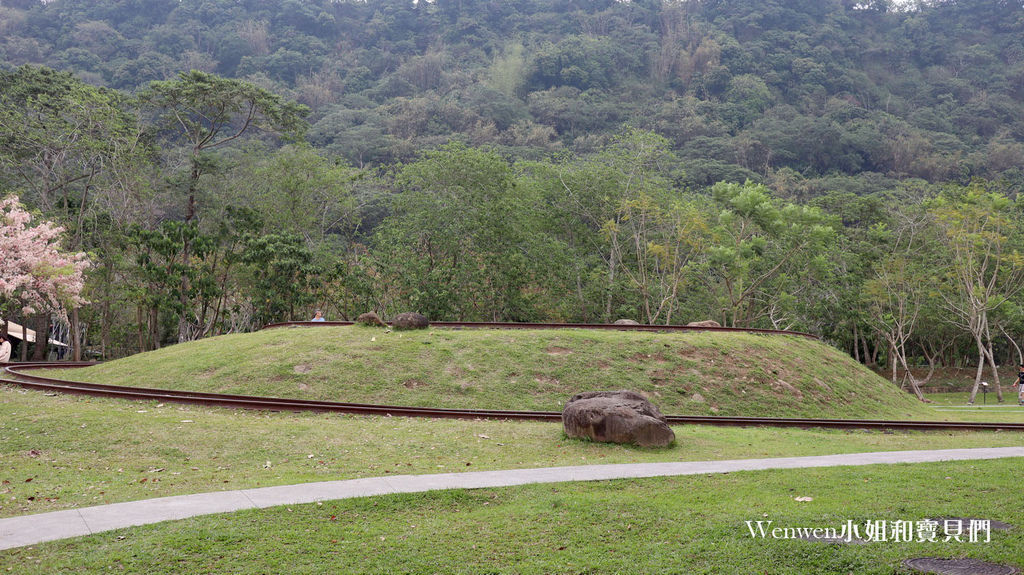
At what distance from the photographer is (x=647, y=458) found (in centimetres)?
1080

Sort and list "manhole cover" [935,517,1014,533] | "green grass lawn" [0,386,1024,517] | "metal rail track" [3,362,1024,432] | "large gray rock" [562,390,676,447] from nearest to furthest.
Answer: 1. "manhole cover" [935,517,1014,533]
2. "green grass lawn" [0,386,1024,517]
3. "large gray rock" [562,390,676,447]
4. "metal rail track" [3,362,1024,432]

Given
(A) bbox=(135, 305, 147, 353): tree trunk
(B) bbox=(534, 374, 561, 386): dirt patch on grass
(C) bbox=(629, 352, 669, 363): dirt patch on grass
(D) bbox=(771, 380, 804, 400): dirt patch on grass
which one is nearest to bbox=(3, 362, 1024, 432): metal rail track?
(B) bbox=(534, 374, 561, 386): dirt patch on grass

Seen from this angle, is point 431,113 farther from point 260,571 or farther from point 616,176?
point 260,571

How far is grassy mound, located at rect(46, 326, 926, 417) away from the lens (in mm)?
17250

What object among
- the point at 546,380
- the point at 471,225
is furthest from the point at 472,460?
the point at 471,225

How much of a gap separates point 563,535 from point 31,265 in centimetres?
2571

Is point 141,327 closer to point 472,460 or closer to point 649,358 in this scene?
point 649,358

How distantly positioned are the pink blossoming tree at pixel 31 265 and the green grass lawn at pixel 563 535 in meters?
21.4

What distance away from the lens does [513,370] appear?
18.3 m

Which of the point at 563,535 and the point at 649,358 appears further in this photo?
the point at 649,358

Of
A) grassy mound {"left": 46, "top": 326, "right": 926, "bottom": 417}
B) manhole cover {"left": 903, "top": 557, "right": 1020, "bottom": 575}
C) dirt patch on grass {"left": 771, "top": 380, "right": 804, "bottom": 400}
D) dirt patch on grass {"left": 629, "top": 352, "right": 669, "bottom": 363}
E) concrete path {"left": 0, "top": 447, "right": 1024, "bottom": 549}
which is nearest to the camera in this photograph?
manhole cover {"left": 903, "top": 557, "right": 1020, "bottom": 575}

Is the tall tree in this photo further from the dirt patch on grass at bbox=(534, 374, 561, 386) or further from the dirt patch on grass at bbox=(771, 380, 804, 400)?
the dirt patch on grass at bbox=(534, 374, 561, 386)

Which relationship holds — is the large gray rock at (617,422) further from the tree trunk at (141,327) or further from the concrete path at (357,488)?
the tree trunk at (141,327)

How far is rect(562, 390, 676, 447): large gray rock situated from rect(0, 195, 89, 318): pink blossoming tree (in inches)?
808
